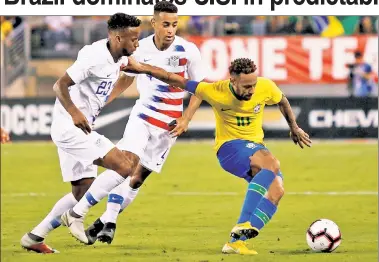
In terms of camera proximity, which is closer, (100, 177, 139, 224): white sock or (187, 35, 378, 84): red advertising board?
(100, 177, 139, 224): white sock

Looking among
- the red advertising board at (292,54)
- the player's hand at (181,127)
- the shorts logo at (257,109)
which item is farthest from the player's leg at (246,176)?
the red advertising board at (292,54)

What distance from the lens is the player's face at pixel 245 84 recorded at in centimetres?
958

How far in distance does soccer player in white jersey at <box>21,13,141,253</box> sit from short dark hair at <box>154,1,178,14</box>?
0.83 metres

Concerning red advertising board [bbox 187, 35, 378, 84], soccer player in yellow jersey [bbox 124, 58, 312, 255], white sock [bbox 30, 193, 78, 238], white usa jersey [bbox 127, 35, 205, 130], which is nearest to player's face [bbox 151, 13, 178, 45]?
white usa jersey [bbox 127, 35, 205, 130]

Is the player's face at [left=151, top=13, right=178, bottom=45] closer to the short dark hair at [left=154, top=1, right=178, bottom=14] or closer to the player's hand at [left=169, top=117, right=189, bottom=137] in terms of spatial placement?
the short dark hair at [left=154, top=1, right=178, bottom=14]

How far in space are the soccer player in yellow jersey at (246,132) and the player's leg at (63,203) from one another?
3.09 feet

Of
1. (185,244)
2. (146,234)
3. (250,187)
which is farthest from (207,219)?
(250,187)

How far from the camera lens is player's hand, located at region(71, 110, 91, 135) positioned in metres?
9.23

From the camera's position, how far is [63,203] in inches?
393

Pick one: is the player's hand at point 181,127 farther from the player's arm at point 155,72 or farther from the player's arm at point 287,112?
the player's arm at point 287,112

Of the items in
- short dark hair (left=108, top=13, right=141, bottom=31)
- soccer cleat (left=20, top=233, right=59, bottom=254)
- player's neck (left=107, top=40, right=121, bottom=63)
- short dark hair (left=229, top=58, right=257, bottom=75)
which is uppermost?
short dark hair (left=108, top=13, right=141, bottom=31)

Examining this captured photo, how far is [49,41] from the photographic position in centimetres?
2559

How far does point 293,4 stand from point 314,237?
6.81ft

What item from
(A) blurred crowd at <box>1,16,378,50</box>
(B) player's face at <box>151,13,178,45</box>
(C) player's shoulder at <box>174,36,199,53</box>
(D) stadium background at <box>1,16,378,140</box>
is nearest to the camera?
(B) player's face at <box>151,13,178,45</box>
